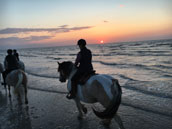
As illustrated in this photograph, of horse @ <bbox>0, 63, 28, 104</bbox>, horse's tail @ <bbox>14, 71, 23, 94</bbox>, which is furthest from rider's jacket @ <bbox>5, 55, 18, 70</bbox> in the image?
horse's tail @ <bbox>14, 71, 23, 94</bbox>

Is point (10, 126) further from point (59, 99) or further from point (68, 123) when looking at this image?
point (59, 99)

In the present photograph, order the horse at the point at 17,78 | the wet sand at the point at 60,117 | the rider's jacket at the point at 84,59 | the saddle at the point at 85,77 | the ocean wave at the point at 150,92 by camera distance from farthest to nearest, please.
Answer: the ocean wave at the point at 150,92 < the horse at the point at 17,78 < the wet sand at the point at 60,117 < the rider's jacket at the point at 84,59 < the saddle at the point at 85,77

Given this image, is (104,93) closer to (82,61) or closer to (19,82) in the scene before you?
(82,61)

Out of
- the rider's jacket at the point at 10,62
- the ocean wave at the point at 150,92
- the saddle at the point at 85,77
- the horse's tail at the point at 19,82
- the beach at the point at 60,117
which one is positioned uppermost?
the rider's jacket at the point at 10,62

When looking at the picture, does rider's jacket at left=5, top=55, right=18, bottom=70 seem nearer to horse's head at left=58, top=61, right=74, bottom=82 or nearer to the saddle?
horse's head at left=58, top=61, right=74, bottom=82

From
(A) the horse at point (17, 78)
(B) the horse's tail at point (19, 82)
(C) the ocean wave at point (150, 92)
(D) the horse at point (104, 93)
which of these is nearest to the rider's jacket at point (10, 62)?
(A) the horse at point (17, 78)

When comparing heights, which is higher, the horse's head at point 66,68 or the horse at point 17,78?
the horse's head at point 66,68

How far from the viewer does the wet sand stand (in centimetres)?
478

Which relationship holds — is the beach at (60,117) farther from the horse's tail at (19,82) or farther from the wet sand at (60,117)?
the horse's tail at (19,82)

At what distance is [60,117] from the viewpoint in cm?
548

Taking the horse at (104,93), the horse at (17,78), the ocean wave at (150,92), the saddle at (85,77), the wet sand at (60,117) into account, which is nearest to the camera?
the horse at (104,93)

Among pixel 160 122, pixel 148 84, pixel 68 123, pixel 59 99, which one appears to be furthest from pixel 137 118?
pixel 148 84

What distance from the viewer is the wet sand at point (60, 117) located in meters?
4.78

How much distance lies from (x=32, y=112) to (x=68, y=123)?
1888mm
